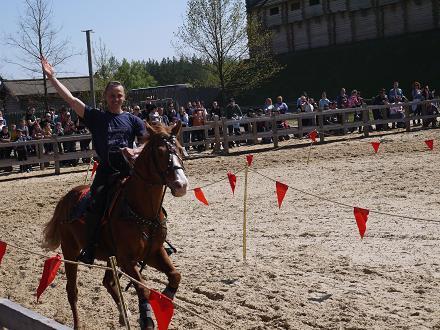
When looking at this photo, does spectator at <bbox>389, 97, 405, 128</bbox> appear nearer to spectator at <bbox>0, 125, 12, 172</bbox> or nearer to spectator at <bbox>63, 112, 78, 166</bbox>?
spectator at <bbox>63, 112, 78, 166</bbox>

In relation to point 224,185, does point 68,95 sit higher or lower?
higher

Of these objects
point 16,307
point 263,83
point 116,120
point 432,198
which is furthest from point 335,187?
point 263,83

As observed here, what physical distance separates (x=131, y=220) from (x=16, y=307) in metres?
1.37

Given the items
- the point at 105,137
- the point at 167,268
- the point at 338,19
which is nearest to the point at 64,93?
the point at 105,137

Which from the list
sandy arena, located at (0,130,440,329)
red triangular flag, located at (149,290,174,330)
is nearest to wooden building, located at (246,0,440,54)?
sandy arena, located at (0,130,440,329)

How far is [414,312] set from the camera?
21.6ft

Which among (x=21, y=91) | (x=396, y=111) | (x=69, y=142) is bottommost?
(x=69, y=142)

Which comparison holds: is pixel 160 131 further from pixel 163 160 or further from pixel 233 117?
pixel 233 117

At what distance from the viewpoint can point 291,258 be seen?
A: 925cm

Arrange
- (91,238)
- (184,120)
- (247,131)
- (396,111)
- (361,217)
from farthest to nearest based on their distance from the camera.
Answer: (247,131) → (396,111) → (184,120) → (361,217) → (91,238)

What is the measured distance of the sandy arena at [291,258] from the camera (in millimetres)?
6916

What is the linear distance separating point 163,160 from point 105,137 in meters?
0.94

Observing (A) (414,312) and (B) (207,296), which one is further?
(B) (207,296)

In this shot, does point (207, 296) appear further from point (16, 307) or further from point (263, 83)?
point (263, 83)
